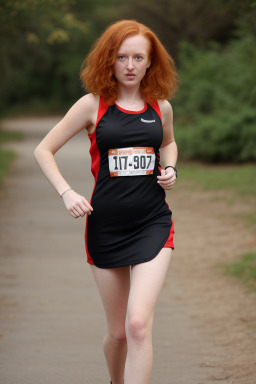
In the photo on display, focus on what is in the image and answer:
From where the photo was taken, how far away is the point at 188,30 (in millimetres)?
43625

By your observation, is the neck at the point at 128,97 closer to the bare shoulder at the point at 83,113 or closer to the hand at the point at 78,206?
the bare shoulder at the point at 83,113

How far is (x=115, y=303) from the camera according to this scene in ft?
12.4

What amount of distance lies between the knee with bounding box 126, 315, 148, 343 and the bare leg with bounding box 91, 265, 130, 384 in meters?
0.32

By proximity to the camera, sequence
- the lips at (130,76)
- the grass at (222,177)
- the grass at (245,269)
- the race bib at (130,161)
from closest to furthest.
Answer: the race bib at (130,161) → the lips at (130,76) → the grass at (245,269) → the grass at (222,177)

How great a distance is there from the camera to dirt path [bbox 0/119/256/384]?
5.03 m

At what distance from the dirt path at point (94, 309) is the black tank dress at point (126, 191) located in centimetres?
140

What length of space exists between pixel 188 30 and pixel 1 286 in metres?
37.7

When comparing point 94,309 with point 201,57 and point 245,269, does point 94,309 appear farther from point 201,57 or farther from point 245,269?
point 201,57

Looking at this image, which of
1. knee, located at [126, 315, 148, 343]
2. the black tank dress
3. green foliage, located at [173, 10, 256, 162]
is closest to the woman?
the black tank dress

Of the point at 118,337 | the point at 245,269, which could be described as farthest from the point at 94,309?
the point at 118,337

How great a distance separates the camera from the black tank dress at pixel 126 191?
143 inches

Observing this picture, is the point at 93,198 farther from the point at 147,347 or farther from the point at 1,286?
the point at 1,286

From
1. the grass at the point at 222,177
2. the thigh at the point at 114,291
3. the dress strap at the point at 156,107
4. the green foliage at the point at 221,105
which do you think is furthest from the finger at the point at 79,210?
the green foliage at the point at 221,105

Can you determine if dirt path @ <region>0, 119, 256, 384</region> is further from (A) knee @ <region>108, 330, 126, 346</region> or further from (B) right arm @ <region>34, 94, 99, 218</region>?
(B) right arm @ <region>34, 94, 99, 218</region>
